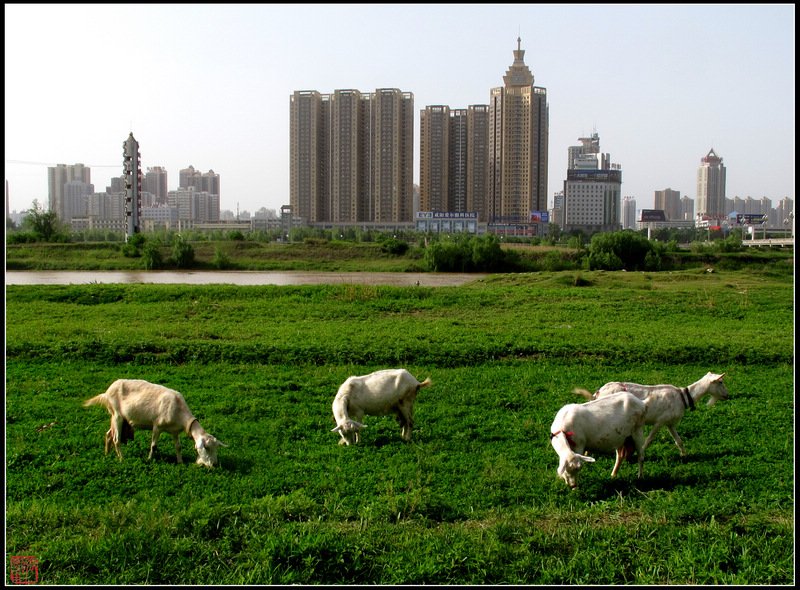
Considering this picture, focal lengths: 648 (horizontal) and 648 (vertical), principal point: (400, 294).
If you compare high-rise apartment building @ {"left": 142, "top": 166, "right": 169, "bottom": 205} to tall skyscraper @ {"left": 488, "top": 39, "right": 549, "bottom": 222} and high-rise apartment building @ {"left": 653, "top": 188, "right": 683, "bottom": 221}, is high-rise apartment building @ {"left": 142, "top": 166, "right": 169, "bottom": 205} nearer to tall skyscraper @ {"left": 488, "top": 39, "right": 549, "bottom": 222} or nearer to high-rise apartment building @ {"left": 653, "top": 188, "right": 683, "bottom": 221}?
tall skyscraper @ {"left": 488, "top": 39, "right": 549, "bottom": 222}

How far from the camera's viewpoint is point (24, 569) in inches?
170

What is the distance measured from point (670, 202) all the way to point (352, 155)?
4077 inches

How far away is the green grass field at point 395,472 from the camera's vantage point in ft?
14.7

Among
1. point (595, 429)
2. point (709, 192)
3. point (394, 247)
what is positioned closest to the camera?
point (595, 429)

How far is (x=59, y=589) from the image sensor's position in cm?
393

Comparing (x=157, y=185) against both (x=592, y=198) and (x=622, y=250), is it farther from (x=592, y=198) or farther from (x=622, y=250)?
(x=622, y=250)

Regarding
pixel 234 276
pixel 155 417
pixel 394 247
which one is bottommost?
pixel 155 417

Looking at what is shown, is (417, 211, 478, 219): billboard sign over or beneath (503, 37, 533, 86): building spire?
beneath

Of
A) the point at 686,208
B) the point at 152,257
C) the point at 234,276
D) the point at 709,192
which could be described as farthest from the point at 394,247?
the point at 686,208

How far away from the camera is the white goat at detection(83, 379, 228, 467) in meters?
6.27

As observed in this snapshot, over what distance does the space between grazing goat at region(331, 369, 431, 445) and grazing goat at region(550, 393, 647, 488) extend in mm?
1849

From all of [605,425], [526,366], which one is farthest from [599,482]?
[526,366]

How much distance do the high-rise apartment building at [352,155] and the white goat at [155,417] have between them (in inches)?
3727

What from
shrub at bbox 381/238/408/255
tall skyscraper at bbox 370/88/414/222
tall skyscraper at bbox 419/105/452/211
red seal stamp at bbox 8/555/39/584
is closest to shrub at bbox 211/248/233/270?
shrub at bbox 381/238/408/255
